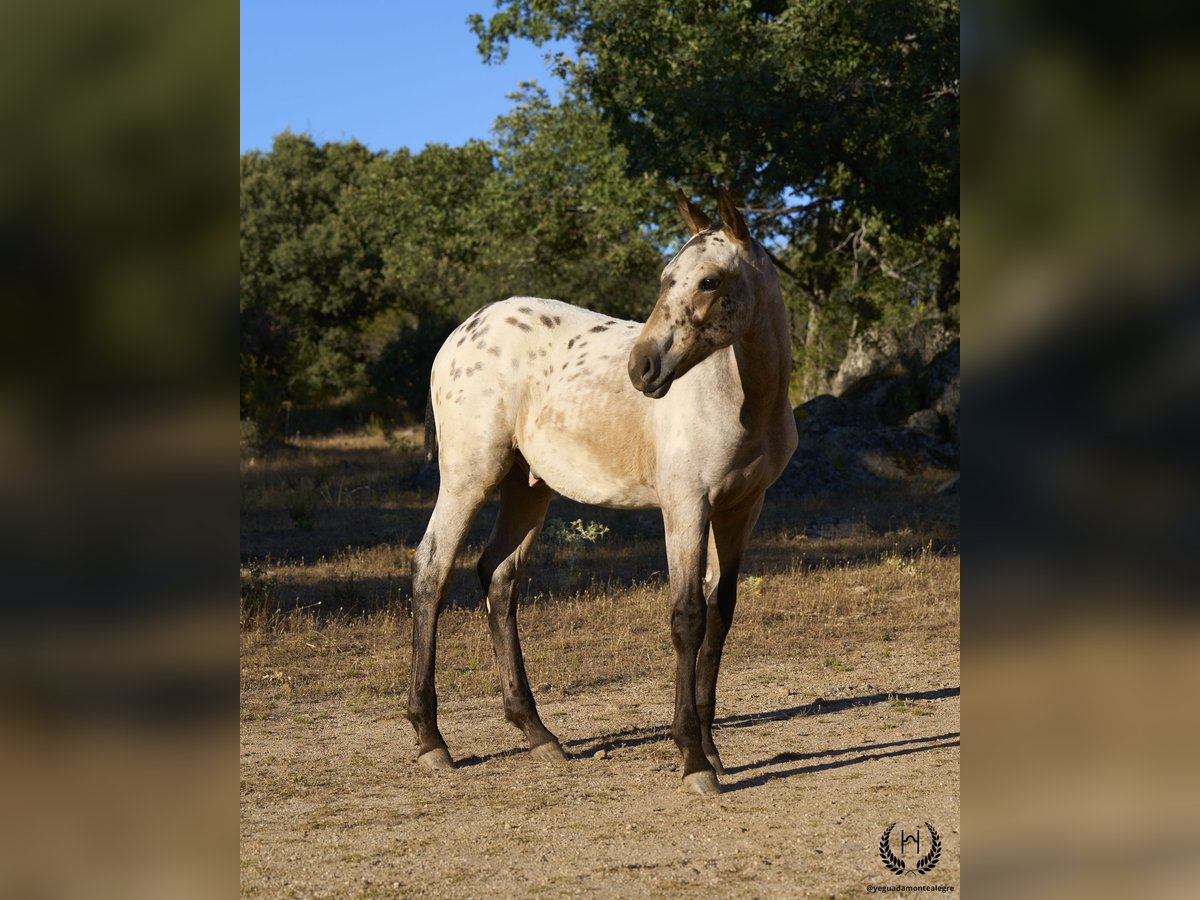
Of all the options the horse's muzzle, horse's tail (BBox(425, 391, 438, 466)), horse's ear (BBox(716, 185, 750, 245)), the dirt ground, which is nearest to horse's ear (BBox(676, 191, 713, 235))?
horse's ear (BBox(716, 185, 750, 245))

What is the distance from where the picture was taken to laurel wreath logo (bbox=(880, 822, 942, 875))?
137 inches

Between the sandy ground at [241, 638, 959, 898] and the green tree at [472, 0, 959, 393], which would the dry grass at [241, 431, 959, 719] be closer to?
the sandy ground at [241, 638, 959, 898]

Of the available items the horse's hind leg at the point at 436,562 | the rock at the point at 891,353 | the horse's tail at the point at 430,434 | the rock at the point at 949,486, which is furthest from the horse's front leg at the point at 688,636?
the rock at the point at 891,353

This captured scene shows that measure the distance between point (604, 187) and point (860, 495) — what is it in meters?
8.59

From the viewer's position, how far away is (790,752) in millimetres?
5219

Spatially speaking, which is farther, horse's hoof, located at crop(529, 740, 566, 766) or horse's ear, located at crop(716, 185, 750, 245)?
horse's hoof, located at crop(529, 740, 566, 766)

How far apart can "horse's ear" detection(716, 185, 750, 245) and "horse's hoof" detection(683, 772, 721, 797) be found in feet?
7.04

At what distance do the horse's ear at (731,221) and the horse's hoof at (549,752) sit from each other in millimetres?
2485

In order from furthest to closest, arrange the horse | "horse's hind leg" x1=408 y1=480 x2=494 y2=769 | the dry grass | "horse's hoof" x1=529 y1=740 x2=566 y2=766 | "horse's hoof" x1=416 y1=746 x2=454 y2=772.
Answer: the dry grass
"horse's hind leg" x1=408 y1=480 x2=494 y2=769
"horse's hoof" x1=529 y1=740 x2=566 y2=766
"horse's hoof" x1=416 y1=746 x2=454 y2=772
the horse

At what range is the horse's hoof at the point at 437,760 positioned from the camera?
5113 millimetres

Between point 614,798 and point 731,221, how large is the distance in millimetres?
2359
